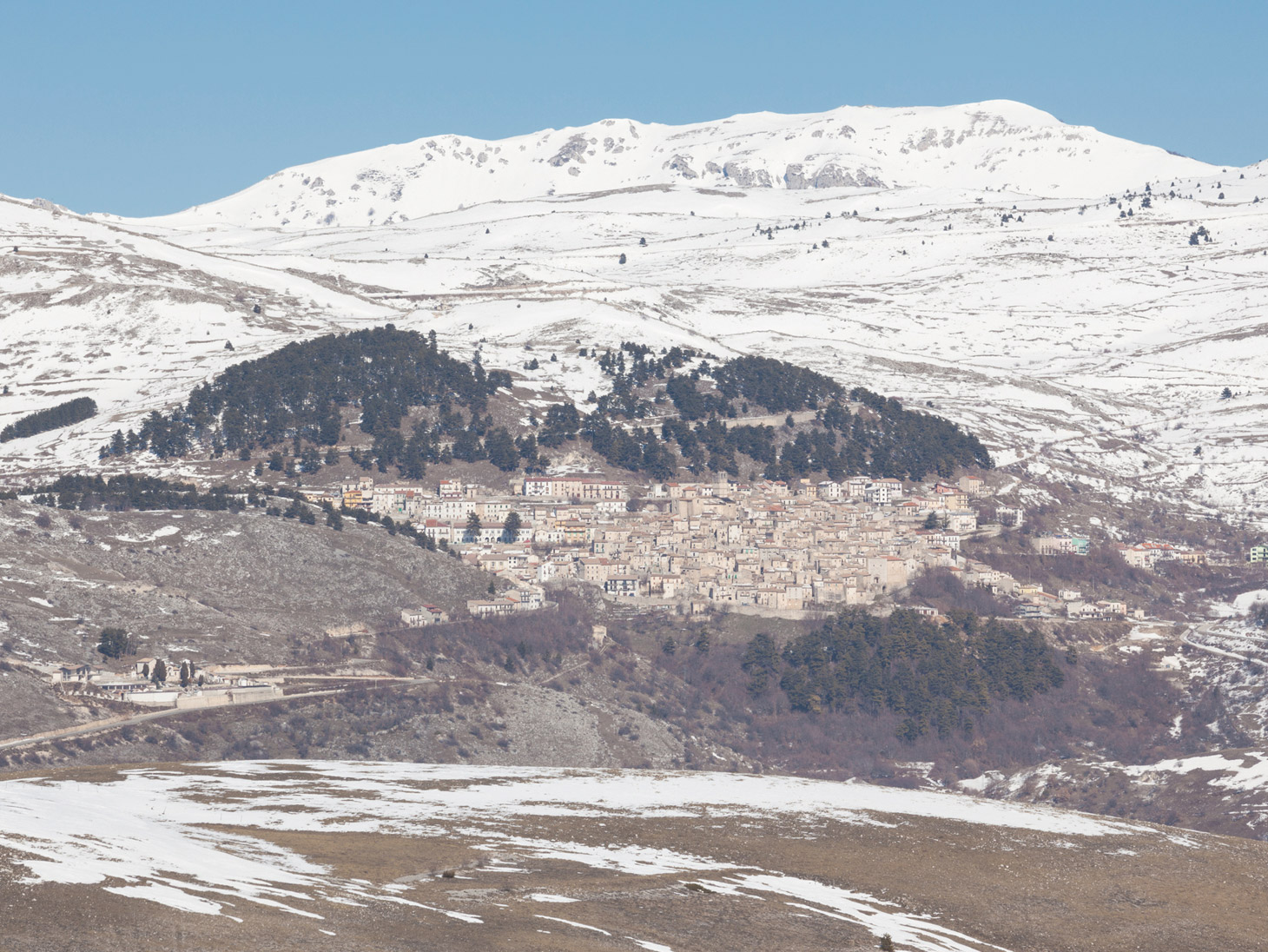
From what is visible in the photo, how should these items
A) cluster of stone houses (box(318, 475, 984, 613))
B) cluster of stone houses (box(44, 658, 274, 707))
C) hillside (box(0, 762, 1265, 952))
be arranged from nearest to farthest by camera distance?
hillside (box(0, 762, 1265, 952))
cluster of stone houses (box(44, 658, 274, 707))
cluster of stone houses (box(318, 475, 984, 613))

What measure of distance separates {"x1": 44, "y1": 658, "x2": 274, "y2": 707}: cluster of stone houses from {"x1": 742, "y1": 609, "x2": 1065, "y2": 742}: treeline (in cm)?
4555

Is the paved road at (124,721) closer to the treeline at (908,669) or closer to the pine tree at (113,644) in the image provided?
the pine tree at (113,644)

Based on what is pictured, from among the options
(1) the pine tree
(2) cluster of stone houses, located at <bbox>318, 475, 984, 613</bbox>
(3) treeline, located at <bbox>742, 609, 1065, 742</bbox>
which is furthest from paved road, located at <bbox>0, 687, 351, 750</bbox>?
(3) treeline, located at <bbox>742, 609, 1065, 742</bbox>

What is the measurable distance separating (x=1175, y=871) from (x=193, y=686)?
245ft

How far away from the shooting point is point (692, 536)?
175 m

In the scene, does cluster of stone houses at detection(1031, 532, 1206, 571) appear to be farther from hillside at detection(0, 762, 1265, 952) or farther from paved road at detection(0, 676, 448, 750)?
hillside at detection(0, 762, 1265, 952)

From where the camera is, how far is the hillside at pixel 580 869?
44719 mm

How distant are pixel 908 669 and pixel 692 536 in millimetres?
42056

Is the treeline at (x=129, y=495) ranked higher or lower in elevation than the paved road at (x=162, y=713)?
higher

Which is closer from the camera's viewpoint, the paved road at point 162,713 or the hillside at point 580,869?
the hillside at point 580,869

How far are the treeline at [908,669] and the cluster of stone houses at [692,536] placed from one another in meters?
10.2

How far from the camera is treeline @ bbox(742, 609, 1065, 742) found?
443 ft

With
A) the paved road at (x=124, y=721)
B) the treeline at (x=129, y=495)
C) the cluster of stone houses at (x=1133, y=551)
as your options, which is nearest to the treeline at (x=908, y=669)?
the cluster of stone houses at (x=1133, y=551)

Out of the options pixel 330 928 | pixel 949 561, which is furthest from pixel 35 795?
pixel 949 561
